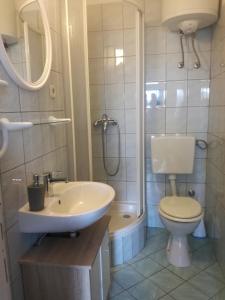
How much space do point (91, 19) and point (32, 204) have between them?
1.92 m

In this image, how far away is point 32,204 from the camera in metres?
1.20

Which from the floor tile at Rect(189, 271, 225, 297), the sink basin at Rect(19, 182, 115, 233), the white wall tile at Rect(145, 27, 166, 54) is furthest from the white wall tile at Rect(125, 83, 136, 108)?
the floor tile at Rect(189, 271, 225, 297)

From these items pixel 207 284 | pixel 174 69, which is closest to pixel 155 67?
pixel 174 69

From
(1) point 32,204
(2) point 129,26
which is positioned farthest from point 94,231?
(2) point 129,26

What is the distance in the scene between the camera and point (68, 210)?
59.2 inches

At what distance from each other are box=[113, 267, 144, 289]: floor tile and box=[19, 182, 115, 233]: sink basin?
0.72 m

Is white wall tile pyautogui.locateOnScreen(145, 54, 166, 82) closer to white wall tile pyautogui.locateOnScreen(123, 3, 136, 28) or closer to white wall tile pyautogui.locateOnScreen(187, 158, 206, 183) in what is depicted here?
white wall tile pyautogui.locateOnScreen(123, 3, 136, 28)

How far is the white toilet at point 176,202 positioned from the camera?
1.89 meters

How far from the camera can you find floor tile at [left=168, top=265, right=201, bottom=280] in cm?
188

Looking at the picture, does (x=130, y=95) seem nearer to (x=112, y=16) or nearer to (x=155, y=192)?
(x=112, y=16)

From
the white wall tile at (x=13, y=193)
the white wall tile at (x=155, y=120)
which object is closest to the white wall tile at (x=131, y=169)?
the white wall tile at (x=155, y=120)

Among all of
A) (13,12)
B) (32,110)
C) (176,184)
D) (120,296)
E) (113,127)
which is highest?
(13,12)

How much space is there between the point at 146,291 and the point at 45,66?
168 cm

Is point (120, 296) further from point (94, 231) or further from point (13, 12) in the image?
point (13, 12)
